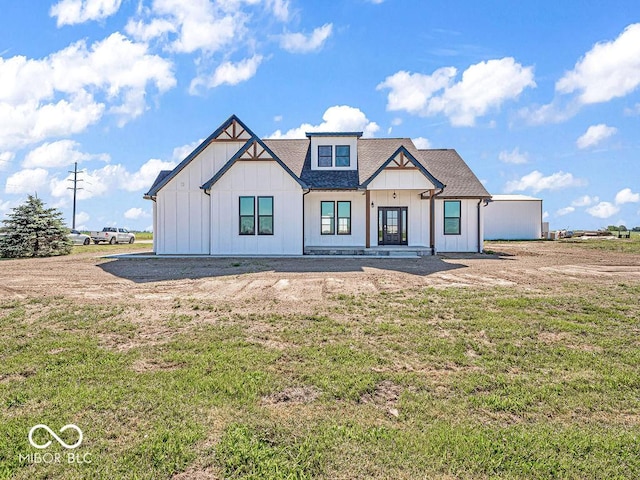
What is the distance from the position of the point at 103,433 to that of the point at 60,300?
18.4 ft

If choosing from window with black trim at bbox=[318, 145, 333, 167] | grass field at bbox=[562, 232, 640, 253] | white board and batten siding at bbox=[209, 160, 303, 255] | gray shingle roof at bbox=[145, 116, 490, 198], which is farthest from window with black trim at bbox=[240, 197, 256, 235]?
grass field at bbox=[562, 232, 640, 253]

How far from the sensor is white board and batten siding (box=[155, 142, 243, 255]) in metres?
18.0

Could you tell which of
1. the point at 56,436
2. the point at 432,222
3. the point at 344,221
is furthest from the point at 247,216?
the point at 56,436

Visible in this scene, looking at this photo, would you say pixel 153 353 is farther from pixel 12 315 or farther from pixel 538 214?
pixel 538 214

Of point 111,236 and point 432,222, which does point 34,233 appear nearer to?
point 111,236

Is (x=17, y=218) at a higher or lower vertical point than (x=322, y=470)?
higher

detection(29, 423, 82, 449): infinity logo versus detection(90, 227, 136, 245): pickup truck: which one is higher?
detection(90, 227, 136, 245): pickup truck

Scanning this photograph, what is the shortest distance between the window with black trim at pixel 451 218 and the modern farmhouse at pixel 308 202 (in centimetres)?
6

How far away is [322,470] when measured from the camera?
8.68 feet

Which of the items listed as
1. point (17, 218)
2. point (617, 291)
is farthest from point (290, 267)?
point (17, 218)

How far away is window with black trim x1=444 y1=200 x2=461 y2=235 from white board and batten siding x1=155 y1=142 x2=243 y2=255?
1166 centimetres

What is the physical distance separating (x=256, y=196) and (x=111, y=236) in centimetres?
2151

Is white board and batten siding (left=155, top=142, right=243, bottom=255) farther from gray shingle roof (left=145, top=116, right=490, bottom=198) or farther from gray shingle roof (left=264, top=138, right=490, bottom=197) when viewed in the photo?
gray shingle roof (left=264, top=138, right=490, bottom=197)

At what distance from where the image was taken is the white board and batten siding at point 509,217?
33.9 meters
